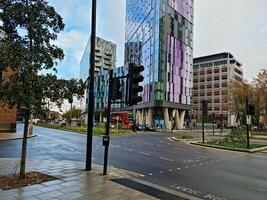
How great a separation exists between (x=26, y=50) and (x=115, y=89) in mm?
3327

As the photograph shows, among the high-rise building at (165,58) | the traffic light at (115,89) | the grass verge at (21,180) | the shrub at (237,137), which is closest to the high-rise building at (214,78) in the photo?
the high-rise building at (165,58)

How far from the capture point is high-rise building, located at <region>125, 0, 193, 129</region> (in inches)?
2904

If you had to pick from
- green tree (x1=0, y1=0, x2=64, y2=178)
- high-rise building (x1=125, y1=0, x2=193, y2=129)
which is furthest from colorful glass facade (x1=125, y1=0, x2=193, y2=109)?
green tree (x1=0, y1=0, x2=64, y2=178)

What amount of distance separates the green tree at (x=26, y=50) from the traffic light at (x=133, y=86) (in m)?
2.47

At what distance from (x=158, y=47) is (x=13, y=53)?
A: 66.7m

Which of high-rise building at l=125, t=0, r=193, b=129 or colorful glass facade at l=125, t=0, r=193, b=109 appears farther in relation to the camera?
high-rise building at l=125, t=0, r=193, b=129

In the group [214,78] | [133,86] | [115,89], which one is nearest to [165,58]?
[214,78]

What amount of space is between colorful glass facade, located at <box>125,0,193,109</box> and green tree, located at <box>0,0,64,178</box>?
6404cm

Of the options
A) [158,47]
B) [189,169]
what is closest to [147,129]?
[158,47]

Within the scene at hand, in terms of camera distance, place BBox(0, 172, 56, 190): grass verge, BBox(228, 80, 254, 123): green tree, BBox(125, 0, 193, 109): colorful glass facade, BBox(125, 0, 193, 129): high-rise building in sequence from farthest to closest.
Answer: BBox(125, 0, 193, 129): high-rise building, BBox(125, 0, 193, 109): colorful glass facade, BBox(228, 80, 254, 123): green tree, BBox(0, 172, 56, 190): grass verge

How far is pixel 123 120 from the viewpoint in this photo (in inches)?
2395

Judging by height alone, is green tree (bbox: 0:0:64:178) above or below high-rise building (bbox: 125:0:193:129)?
below

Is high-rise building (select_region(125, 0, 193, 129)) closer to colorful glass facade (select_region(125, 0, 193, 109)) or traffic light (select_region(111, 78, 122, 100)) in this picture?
colorful glass facade (select_region(125, 0, 193, 109))

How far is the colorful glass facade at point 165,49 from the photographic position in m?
73.6
